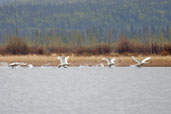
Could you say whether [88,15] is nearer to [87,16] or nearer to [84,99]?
[87,16]

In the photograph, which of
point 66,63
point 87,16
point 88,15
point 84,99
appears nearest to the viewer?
point 84,99

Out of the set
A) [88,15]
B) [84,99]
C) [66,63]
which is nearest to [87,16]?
[88,15]

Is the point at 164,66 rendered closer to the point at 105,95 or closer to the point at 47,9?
the point at 105,95

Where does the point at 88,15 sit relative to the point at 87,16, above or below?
above

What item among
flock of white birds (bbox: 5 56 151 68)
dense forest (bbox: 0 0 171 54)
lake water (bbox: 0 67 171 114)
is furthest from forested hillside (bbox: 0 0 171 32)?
lake water (bbox: 0 67 171 114)

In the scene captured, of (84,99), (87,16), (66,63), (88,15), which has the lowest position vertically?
(84,99)

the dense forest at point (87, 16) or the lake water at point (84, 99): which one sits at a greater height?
the dense forest at point (87, 16)

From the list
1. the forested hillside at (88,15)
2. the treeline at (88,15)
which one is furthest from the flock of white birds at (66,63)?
the forested hillside at (88,15)

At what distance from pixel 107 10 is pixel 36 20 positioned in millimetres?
19422

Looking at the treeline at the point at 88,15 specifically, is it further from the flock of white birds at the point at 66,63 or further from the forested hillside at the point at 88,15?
the flock of white birds at the point at 66,63

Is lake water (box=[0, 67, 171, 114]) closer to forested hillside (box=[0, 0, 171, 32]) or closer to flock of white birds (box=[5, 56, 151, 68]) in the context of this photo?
flock of white birds (box=[5, 56, 151, 68])

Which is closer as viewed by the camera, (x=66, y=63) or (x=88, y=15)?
(x=66, y=63)

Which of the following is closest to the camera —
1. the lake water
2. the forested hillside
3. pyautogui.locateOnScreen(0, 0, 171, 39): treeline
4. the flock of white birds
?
the lake water

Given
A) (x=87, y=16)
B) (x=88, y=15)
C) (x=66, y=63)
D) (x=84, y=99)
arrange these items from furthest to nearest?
(x=88, y=15), (x=87, y=16), (x=66, y=63), (x=84, y=99)
